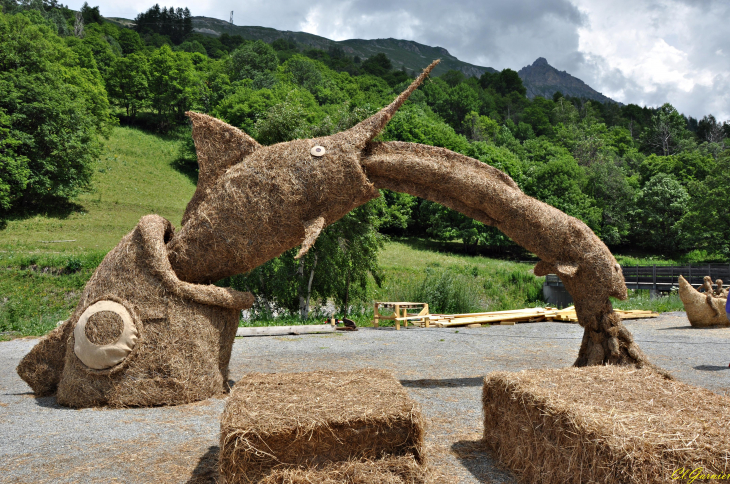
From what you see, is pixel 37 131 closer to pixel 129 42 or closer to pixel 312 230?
pixel 312 230

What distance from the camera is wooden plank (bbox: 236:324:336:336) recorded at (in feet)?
43.2

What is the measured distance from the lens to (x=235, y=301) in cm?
663

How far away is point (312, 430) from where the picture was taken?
132 inches

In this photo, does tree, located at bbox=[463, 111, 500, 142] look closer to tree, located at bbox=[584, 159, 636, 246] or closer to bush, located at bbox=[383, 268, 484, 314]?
tree, located at bbox=[584, 159, 636, 246]

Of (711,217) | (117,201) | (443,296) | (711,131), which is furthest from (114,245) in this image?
(711,131)

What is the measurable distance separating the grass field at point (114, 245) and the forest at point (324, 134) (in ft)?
6.28

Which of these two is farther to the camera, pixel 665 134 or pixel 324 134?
pixel 665 134

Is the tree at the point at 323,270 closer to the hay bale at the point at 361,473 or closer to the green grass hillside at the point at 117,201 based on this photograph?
the green grass hillside at the point at 117,201

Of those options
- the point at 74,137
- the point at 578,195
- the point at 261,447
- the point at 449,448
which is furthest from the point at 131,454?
the point at 578,195

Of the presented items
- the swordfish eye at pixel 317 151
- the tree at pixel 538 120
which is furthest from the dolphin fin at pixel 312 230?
the tree at pixel 538 120

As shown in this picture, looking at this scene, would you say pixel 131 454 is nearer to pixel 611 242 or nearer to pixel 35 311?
pixel 35 311

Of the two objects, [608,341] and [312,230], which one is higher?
[312,230]

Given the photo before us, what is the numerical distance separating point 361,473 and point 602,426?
5.25ft

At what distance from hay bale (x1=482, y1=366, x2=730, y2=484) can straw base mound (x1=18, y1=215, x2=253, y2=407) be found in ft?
11.7
